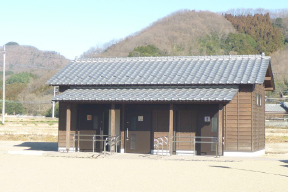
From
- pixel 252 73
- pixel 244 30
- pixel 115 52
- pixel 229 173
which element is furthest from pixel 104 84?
pixel 244 30

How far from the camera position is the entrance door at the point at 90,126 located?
24.3 meters

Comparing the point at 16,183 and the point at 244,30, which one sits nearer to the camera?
the point at 16,183

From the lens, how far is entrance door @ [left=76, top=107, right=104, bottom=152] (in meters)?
24.3

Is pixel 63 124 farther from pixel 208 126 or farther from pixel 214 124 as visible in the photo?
pixel 214 124

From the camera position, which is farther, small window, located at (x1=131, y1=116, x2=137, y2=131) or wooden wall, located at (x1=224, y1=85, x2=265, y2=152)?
small window, located at (x1=131, y1=116, x2=137, y2=131)

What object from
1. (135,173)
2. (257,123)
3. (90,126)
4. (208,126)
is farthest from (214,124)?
(135,173)

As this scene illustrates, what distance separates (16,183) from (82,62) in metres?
13.8

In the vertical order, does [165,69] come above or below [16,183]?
above

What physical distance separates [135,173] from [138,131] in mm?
7420

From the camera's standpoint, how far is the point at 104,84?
24.2 meters

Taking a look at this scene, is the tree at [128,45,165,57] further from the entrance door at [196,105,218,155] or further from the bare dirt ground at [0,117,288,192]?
the bare dirt ground at [0,117,288,192]

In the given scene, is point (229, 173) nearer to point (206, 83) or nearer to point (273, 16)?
point (206, 83)

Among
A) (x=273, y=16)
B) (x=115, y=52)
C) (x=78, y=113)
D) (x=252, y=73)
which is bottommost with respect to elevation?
(x=78, y=113)

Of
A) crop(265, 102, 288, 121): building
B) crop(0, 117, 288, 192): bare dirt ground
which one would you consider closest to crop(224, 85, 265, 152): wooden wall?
crop(0, 117, 288, 192): bare dirt ground
